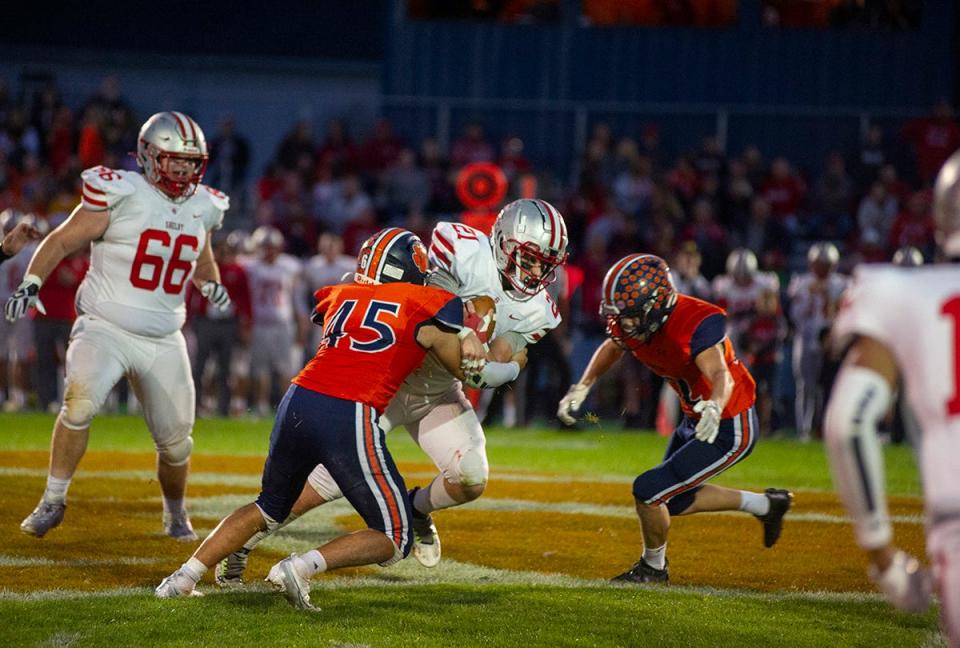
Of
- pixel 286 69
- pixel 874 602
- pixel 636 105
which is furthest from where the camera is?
pixel 286 69

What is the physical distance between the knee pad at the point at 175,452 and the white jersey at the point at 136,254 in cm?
50

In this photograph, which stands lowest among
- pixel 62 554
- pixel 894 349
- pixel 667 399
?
pixel 667 399

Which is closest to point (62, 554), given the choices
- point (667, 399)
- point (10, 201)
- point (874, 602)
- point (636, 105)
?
point (874, 602)

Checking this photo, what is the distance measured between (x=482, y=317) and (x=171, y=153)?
1856 mm

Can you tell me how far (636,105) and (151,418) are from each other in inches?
497

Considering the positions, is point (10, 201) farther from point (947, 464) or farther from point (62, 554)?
point (947, 464)

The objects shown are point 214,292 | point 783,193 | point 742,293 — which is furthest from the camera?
point 783,193

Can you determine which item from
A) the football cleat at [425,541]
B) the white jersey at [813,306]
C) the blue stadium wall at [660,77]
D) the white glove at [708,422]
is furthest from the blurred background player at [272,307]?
the white glove at [708,422]

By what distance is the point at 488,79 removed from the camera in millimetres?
18094

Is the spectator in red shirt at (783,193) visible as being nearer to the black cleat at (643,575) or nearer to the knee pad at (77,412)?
the black cleat at (643,575)

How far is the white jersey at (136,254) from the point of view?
5.96 metres

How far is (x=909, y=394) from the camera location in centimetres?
279

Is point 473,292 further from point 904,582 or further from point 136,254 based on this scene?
point 904,582

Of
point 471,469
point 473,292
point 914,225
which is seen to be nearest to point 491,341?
point 473,292
